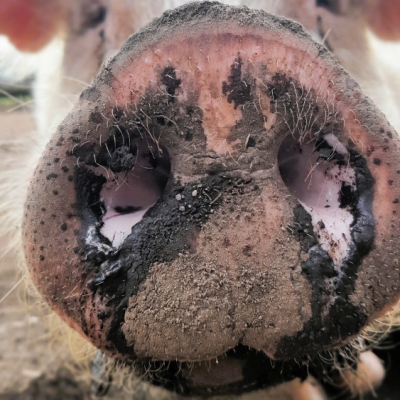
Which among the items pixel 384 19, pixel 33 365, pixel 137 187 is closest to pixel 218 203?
pixel 137 187

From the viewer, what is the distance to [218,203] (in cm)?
64

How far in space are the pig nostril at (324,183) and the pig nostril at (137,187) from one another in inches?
7.9

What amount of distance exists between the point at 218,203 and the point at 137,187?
0.17 m

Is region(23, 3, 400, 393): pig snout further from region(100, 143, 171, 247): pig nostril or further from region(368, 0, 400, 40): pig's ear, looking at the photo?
region(368, 0, 400, 40): pig's ear

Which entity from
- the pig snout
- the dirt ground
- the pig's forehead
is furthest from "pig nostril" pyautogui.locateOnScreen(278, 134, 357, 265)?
the dirt ground

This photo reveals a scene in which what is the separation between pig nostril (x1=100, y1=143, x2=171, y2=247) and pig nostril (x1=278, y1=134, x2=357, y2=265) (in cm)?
20

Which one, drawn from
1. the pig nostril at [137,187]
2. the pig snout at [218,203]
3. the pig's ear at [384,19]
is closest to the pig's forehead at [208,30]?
the pig snout at [218,203]

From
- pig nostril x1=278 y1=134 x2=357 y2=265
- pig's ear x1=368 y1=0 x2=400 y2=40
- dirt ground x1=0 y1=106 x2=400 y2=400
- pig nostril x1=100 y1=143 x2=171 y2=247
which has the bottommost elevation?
dirt ground x1=0 y1=106 x2=400 y2=400

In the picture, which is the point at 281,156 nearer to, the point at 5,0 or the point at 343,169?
the point at 343,169

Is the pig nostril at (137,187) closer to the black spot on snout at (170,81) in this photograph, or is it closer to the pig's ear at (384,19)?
the black spot on snout at (170,81)

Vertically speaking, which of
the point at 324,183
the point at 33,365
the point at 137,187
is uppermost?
the point at 324,183

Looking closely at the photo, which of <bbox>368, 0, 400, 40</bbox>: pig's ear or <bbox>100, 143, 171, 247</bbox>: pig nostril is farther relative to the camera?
<bbox>368, 0, 400, 40</bbox>: pig's ear

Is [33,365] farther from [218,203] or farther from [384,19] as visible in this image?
[384,19]

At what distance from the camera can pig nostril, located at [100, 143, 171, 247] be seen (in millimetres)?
709
